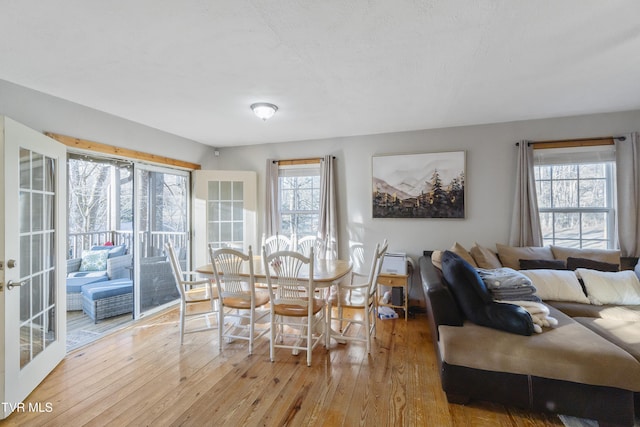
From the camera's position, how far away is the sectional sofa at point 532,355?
5.67 ft

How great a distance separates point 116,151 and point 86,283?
2.02 metres

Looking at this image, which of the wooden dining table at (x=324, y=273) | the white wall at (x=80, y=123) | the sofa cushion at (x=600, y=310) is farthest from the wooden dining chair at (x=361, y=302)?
the white wall at (x=80, y=123)

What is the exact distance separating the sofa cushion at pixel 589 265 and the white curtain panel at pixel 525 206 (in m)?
0.43

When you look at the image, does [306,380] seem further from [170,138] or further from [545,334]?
[170,138]

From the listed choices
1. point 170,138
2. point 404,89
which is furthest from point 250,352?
point 170,138

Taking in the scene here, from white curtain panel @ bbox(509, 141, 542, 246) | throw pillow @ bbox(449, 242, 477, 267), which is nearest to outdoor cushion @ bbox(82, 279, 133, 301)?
throw pillow @ bbox(449, 242, 477, 267)

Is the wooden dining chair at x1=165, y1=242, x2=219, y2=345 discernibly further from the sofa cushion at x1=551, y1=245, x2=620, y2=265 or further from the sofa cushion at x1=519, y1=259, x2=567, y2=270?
the sofa cushion at x1=551, y1=245, x2=620, y2=265

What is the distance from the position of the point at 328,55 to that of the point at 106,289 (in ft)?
12.6

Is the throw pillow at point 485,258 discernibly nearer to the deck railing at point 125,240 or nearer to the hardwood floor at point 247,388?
the hardwood floor at point 247,388

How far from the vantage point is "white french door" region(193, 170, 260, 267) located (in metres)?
4.56

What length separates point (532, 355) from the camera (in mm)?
1855

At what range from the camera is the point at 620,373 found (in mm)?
1700

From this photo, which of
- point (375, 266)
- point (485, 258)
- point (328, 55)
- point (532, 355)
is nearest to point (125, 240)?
point (375, 266)

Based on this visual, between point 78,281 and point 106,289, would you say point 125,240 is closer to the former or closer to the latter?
point 78,281
